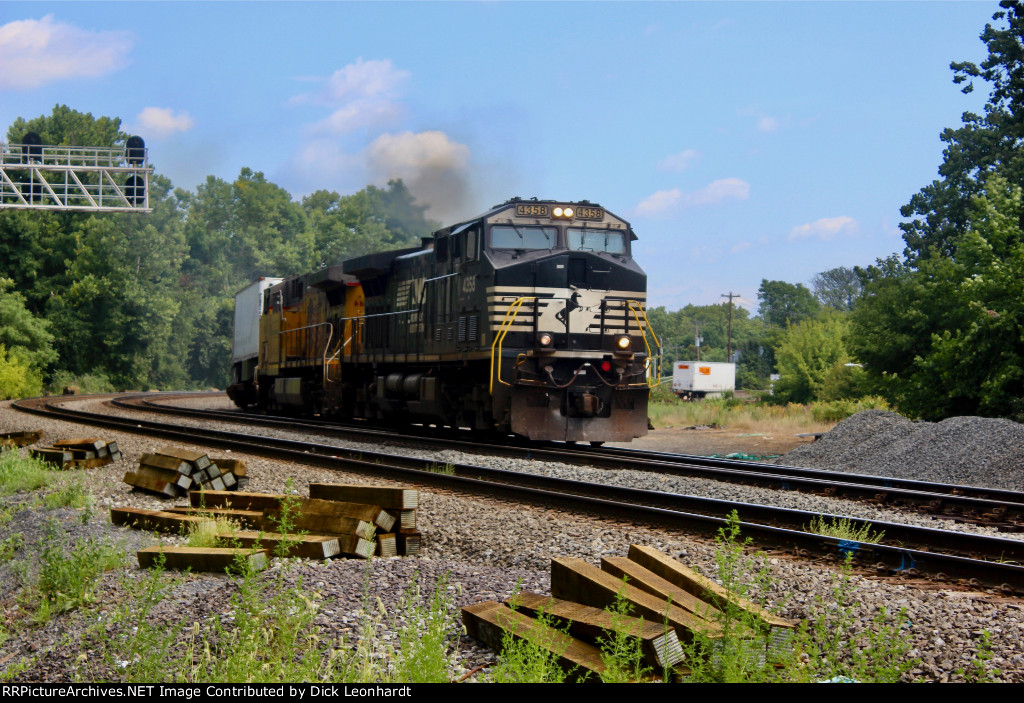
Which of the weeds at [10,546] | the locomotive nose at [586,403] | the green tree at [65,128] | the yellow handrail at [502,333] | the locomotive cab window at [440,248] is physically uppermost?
the green tree at [65,128]

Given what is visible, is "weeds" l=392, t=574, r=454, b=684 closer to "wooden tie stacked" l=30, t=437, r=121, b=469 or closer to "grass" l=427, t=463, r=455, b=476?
"grass" l=427, t=463, r=455, b=476

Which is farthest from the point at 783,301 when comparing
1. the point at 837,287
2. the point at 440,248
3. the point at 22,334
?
the point at 440,248

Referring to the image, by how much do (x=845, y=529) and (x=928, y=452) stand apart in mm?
7160

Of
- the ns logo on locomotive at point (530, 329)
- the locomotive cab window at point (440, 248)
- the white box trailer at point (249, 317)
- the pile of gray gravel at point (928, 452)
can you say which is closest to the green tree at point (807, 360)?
the white box trailer at point (249, 317)

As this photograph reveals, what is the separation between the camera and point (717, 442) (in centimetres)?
2216

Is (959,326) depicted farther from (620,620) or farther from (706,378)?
(706,378)

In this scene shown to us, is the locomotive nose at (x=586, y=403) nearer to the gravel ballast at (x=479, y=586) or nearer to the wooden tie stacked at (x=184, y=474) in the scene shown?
the gravel ballast at (x=479, y=586)

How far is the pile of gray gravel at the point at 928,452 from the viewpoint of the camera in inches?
512

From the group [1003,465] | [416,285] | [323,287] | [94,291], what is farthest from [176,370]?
[1003,465]

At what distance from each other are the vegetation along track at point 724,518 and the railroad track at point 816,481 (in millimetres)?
1792

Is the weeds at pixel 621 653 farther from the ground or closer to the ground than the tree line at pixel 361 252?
closer to the ground

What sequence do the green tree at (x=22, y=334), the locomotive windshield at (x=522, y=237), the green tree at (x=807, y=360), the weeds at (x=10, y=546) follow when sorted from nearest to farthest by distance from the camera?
the weeds at (x=10, y=546)
the locomotive windshield at (x=522, y=237)
the green tree at (x=807, y=360)
the green tree at (x=22, y=334)

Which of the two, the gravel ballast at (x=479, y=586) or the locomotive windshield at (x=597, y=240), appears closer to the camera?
the gravel ballast at (x=479, y=586)
